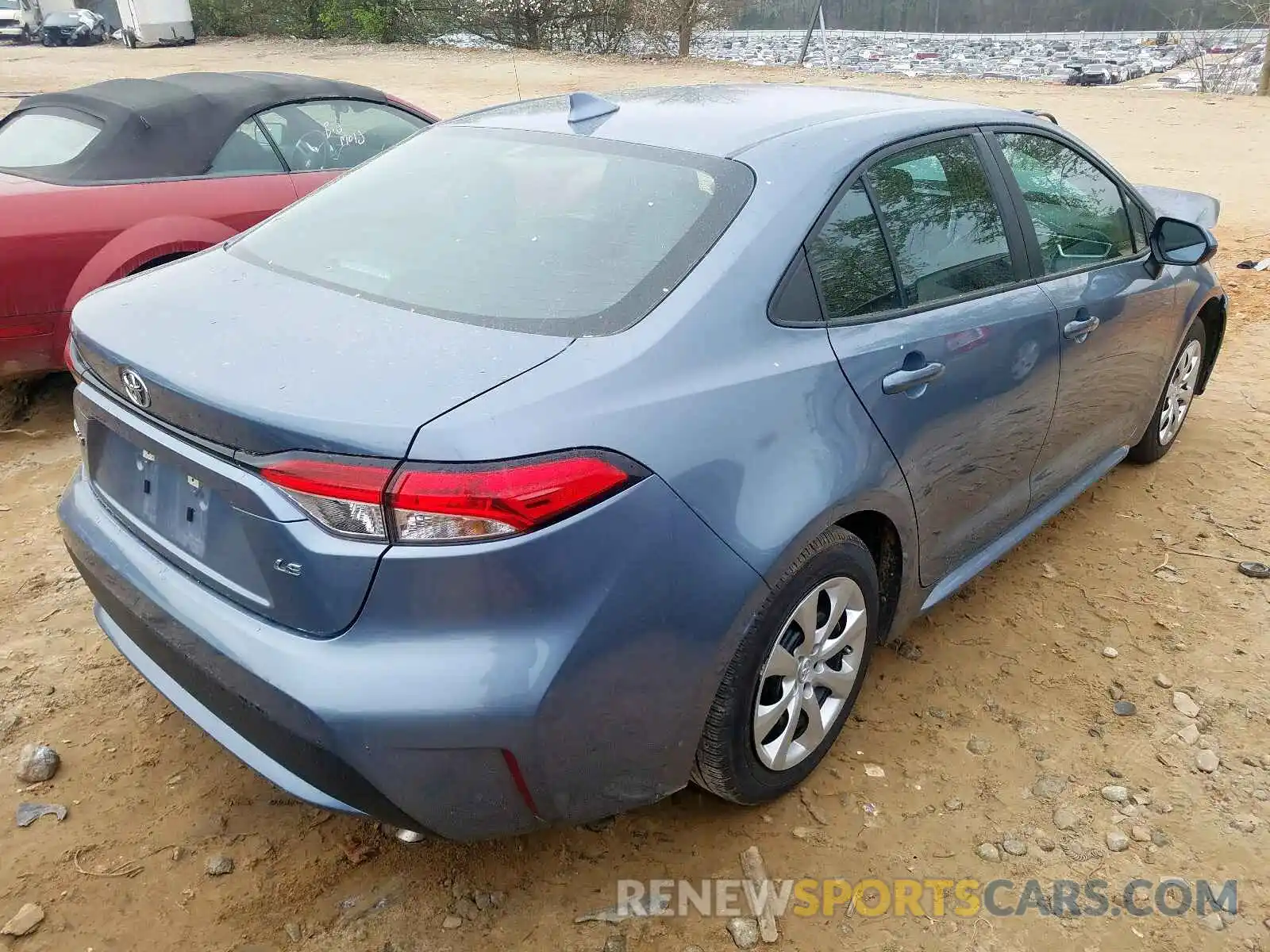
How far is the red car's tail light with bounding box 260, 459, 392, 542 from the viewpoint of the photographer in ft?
5.56

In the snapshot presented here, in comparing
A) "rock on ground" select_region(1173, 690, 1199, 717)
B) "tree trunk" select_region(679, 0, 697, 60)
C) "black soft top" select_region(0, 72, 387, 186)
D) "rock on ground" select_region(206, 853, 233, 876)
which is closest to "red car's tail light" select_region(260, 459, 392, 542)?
"rock on ground" select_region(206, 853, 233, 876)

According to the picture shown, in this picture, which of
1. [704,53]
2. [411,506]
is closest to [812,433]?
[411,506]

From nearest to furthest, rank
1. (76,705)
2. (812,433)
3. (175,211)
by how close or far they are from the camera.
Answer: (812,433), (76,705), (175,211)

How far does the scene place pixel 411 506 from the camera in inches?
66.5

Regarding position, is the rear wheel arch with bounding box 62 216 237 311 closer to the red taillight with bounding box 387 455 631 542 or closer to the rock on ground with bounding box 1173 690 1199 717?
the red taillight with bounding box 387 455 631 542

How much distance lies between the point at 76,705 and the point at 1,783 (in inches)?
12.3

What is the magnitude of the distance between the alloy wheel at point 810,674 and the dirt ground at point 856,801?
21cm

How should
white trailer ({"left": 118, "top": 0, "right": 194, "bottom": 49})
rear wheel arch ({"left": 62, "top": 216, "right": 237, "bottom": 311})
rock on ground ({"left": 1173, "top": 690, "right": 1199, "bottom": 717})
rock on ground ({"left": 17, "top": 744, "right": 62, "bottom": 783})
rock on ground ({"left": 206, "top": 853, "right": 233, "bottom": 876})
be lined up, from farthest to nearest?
white trailer ({"left": 118, "top": 0, "right": 194, "bottom": 49}) < rear wheel arch ({"left": 62, "top": 216, "right": 237, "bottom": 311}) < rock on ground ({"left": 1173, "top": 690, "right": 1199, "bottom": 717}) < rock on ground ({"left": 17, "top": 744, "right": 62, "bottom": 783}) < rock on ground ({"left": 206, "top": 853, "right": 233, "bottom": 876})

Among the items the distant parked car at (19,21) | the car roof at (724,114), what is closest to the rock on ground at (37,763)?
the car roof at (724,114)

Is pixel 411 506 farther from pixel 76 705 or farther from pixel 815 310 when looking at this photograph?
pixel 76 705

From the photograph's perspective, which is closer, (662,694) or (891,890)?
(662,694)

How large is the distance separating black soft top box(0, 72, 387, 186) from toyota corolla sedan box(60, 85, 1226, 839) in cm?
231

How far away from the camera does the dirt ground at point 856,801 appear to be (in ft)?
7.13

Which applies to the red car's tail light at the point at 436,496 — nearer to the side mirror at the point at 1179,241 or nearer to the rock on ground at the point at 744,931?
the rock on ground at the point at 744,931
